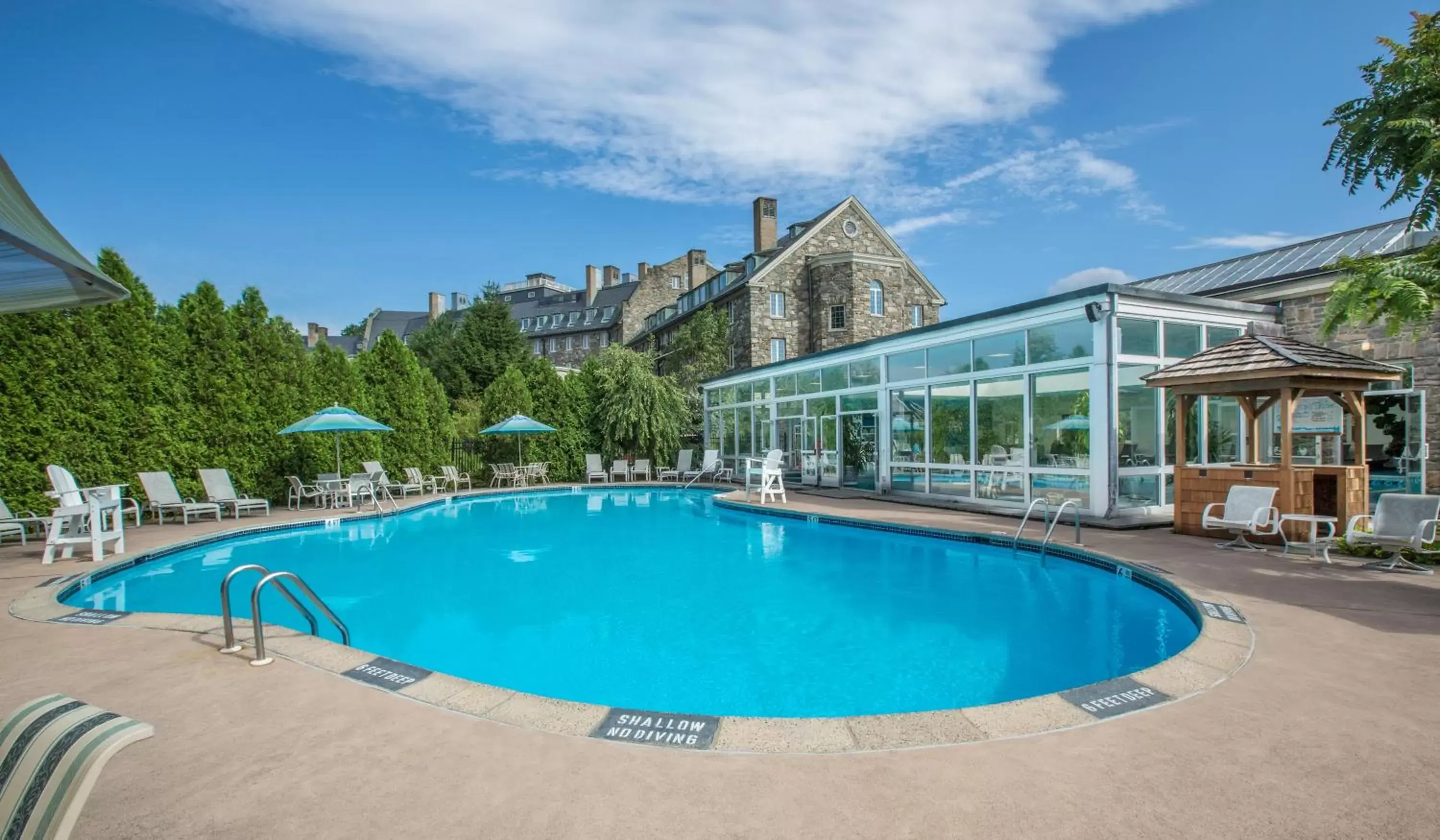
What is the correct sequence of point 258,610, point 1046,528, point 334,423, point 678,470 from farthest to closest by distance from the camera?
1. point 678,470
2. point 334,423
3. point 1046,528
4. point 258,610

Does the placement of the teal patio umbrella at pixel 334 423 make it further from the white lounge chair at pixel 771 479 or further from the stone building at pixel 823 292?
the stone building at pixel 823 292

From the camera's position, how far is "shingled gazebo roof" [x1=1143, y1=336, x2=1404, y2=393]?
724cm

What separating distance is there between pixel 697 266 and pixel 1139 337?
3071 cm

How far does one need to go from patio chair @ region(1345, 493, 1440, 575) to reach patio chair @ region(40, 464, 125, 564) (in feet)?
42.0

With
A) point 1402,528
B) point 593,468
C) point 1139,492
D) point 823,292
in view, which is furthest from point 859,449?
point 823,292

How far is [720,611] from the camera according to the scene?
6.19m

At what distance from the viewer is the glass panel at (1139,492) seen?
9281 mm

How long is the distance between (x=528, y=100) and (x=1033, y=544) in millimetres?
9675

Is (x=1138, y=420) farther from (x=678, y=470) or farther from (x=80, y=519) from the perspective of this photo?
(x=80, y=519)

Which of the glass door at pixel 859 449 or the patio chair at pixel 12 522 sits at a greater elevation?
the glass door at pixel 859 449

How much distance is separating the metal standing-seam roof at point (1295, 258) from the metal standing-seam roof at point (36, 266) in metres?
13.5

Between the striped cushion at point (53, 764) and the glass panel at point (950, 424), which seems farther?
the glass panel at point (950, 424)

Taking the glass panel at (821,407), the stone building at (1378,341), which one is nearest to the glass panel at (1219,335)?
the stone building at (1378,341)

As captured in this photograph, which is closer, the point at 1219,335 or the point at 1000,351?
the point at 1219,335
